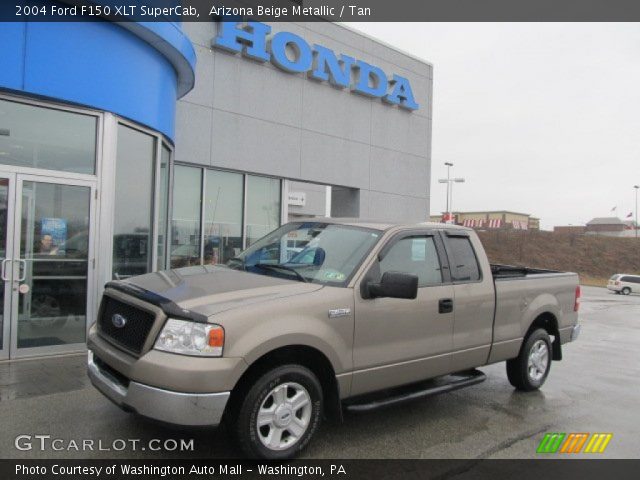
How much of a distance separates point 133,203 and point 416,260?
15.7 ft

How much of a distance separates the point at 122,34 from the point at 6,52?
61.0 inches

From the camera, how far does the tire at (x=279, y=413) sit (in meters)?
3.64

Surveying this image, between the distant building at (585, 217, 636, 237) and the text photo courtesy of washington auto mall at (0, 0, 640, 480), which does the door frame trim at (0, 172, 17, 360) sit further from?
the distant building at (585, 217, 636, 237)

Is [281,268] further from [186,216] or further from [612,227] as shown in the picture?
[612,227]

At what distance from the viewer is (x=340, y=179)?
13.9 m

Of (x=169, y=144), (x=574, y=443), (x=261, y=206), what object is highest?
(x=169, y=144)

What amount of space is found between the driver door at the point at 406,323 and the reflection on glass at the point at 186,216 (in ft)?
22.7

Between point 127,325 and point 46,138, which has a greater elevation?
point 46,138

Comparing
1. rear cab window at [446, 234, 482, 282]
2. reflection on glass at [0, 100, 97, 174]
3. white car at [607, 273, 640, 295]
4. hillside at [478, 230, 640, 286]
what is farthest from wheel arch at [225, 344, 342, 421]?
hillside at [478, 230, 640, 286]

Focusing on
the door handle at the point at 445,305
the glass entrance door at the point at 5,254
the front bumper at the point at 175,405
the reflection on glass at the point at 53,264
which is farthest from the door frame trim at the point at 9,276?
the door handle at the point at 445,305

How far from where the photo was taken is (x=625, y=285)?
120ft

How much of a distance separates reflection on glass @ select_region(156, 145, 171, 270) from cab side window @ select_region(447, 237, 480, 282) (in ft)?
17.3

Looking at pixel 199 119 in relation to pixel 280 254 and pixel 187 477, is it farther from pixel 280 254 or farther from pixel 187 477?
pixel 187 477

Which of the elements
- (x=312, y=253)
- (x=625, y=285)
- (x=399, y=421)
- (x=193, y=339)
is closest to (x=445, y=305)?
(x=399, y=421)
